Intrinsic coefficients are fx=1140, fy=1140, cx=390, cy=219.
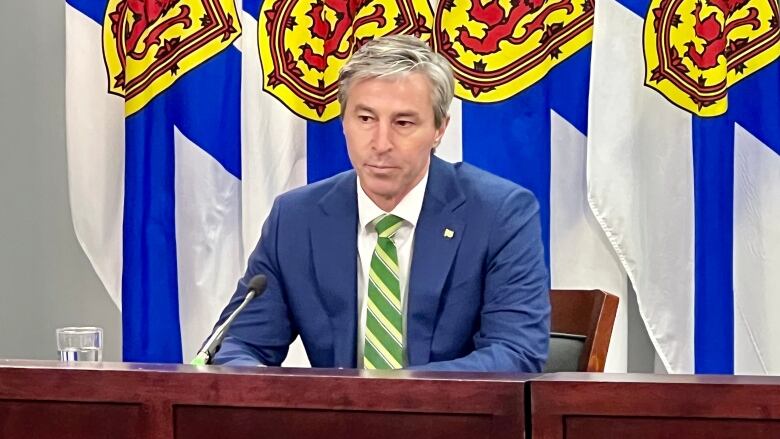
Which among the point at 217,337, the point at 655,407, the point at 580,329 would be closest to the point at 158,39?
the point at 580,329

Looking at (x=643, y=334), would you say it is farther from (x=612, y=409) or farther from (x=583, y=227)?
(x=612, y=409)

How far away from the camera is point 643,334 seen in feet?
10.3

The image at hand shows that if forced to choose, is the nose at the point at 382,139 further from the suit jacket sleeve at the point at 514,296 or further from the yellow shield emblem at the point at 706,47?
the yellow shield emblem at the point at 706,47

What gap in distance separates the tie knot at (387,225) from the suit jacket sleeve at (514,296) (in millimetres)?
185

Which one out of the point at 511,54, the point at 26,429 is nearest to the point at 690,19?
the point at 511,54

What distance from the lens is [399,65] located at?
2158 millimetres

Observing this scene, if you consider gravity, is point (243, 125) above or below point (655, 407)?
above

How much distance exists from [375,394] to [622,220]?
6.06 feet

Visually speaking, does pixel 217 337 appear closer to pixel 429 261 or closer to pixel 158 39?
pixel 429 261

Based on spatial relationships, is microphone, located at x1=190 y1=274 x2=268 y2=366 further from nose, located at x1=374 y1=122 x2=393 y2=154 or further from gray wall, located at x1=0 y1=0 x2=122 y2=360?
gray wall, located at x1=0 y1=0 x2=122 y2=360

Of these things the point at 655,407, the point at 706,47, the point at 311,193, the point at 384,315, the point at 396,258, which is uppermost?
the point at 706,47

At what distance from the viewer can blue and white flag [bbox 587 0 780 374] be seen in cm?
291

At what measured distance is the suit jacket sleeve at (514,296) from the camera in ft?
6.71

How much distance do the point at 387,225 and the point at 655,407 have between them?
1083 millimetres
